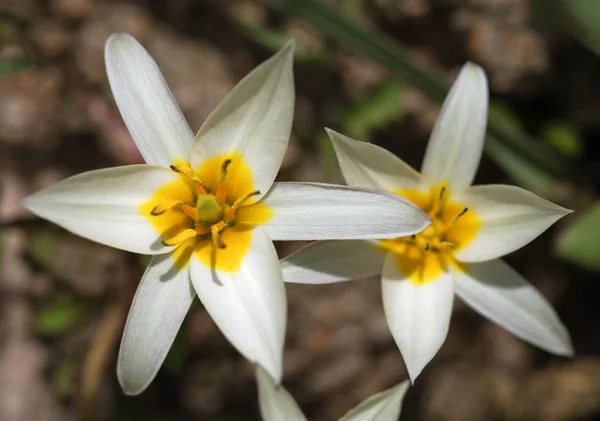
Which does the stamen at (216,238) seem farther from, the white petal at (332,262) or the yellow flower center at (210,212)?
the white petal at (332,262)

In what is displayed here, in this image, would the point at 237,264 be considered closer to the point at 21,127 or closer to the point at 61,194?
the point at 61,194

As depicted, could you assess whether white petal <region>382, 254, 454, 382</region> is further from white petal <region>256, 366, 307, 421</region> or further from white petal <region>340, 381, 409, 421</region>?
white petal <region>256, 366, 307, 421</region>

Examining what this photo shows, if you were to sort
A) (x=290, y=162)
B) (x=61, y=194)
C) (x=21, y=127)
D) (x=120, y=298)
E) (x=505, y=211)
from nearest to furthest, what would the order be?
(x=61, y=194) < (x=505, y=211) < (x=120, y=298) < (x=290, y=162) < (x=21, y=127)

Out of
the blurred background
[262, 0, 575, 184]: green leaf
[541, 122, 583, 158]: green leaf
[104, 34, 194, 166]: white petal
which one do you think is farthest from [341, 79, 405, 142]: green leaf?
[104, 34, 194, 166]: white petal

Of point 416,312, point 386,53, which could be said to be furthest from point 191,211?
point 386,53

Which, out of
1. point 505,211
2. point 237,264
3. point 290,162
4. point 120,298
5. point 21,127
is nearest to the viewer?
point 237,264

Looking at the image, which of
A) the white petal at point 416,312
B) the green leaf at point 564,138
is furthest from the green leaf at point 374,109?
the white petal at point 416,312

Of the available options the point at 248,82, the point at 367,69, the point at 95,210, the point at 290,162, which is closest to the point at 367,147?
the point at 248,82
